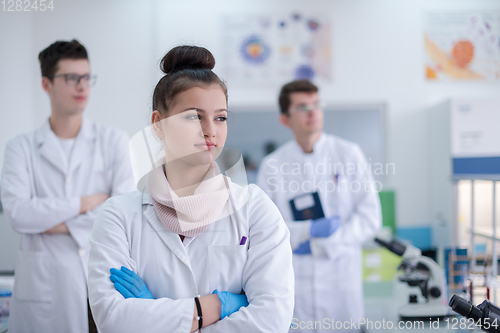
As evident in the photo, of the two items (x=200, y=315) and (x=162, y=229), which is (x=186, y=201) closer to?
→ (x=162, y=229)

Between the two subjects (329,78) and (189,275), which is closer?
(189,275)

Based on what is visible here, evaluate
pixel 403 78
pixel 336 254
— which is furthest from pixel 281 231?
pixel 403 78

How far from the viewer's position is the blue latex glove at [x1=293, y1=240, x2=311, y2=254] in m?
1.85

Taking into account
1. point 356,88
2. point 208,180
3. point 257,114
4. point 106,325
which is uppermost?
point 356,88

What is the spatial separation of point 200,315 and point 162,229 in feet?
0.84

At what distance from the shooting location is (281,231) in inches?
40.9

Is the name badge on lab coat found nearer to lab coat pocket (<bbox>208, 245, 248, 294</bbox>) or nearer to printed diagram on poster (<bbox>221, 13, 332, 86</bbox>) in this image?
lab coat pocket (<bbox>208, 245, 248, 294</bbox>)

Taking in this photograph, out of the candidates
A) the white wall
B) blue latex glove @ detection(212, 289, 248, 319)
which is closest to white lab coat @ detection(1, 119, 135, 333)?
blue latex glove @ detection(212, 289, 248, 319)

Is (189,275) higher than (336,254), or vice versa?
(189,275)

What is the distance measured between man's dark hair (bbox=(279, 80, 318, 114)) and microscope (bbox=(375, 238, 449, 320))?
0.90 meters

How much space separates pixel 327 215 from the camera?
6.53 feet

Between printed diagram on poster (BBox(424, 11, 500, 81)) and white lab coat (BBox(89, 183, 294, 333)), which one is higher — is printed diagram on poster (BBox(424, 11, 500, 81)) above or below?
above

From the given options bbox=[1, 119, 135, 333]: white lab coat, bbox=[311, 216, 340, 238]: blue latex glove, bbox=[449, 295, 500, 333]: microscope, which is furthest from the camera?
bbox=[311, 216, 340, 238]: blue latex glove

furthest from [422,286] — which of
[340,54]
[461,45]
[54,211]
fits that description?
[461,45]
